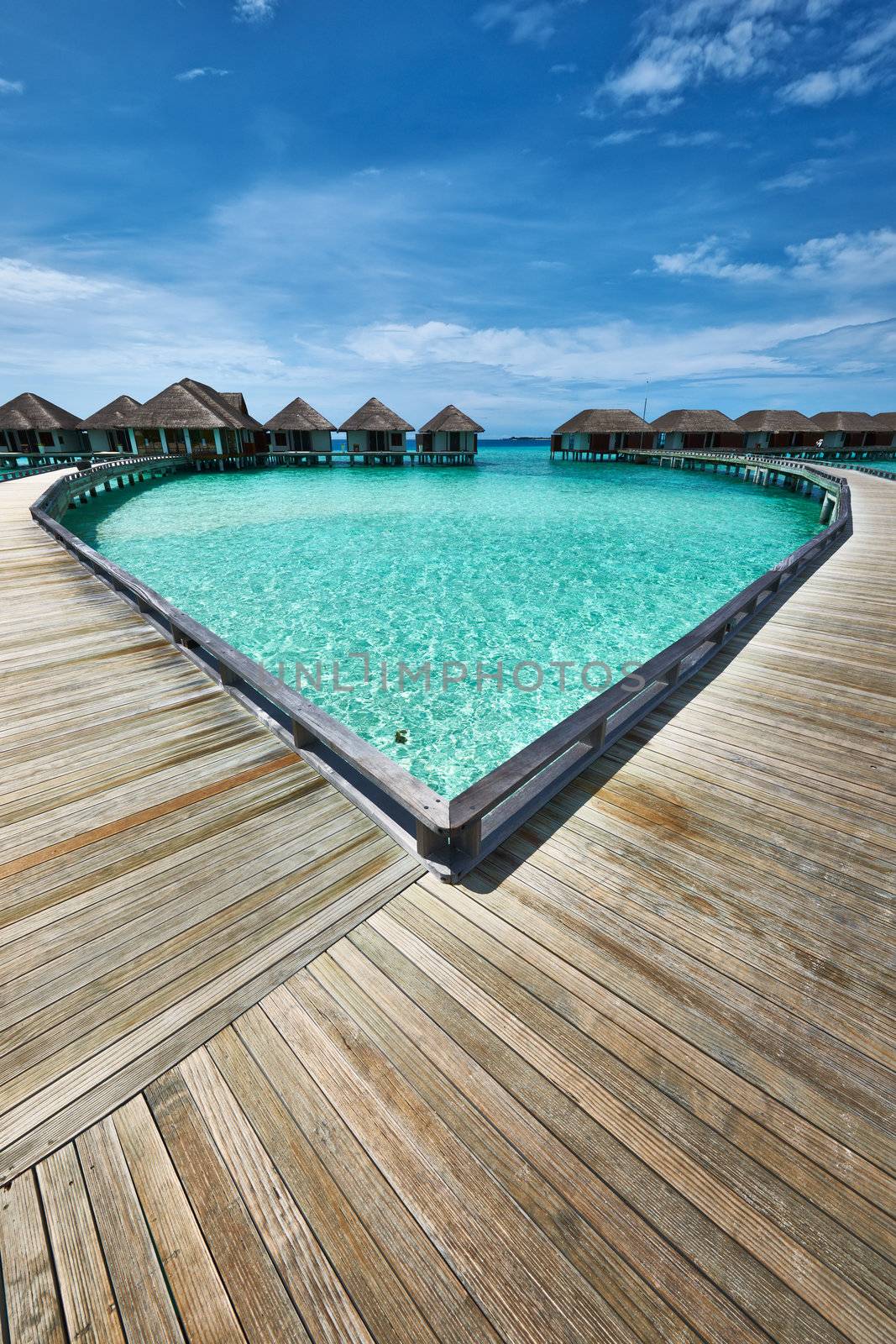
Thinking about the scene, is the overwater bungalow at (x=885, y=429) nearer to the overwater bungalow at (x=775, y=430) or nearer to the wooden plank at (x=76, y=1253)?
the overwater bungalow at (x=775, y=430)

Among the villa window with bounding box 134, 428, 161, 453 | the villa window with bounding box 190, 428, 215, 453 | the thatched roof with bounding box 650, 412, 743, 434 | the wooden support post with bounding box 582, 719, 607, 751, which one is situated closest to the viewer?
the wooden support post with bounding box 582, 719, 607, 751

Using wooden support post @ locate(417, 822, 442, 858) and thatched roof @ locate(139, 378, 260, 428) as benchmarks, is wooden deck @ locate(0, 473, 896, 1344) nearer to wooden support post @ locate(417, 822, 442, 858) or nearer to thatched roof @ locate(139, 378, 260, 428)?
wooden support post @ locate(417, 822, 442, 858)

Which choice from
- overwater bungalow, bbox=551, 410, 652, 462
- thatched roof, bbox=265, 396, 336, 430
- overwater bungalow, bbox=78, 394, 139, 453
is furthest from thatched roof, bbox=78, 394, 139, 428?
overwater bungalow, bbox=551, 410, 652, 462

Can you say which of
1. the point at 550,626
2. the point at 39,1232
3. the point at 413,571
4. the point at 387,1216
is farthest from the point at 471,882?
the point at 413,571

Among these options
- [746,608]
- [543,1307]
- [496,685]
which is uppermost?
[746,608]

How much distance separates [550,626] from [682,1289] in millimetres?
10986

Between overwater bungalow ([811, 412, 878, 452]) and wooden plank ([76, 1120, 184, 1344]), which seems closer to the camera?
wooden plank ([76, 1120, 184, 1344])

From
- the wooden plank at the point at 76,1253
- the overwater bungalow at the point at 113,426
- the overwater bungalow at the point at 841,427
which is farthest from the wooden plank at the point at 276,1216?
the overwater bungalow at the point at 841,427

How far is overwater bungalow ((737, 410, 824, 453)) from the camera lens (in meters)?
51.4

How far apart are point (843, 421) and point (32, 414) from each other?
235ft

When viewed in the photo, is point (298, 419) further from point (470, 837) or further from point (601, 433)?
point (470, 837)

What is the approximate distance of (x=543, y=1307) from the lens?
160 centimetres

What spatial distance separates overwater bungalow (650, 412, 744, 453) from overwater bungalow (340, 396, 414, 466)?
24586 millimetres

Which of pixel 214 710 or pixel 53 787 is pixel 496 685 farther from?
pixel 53 787
